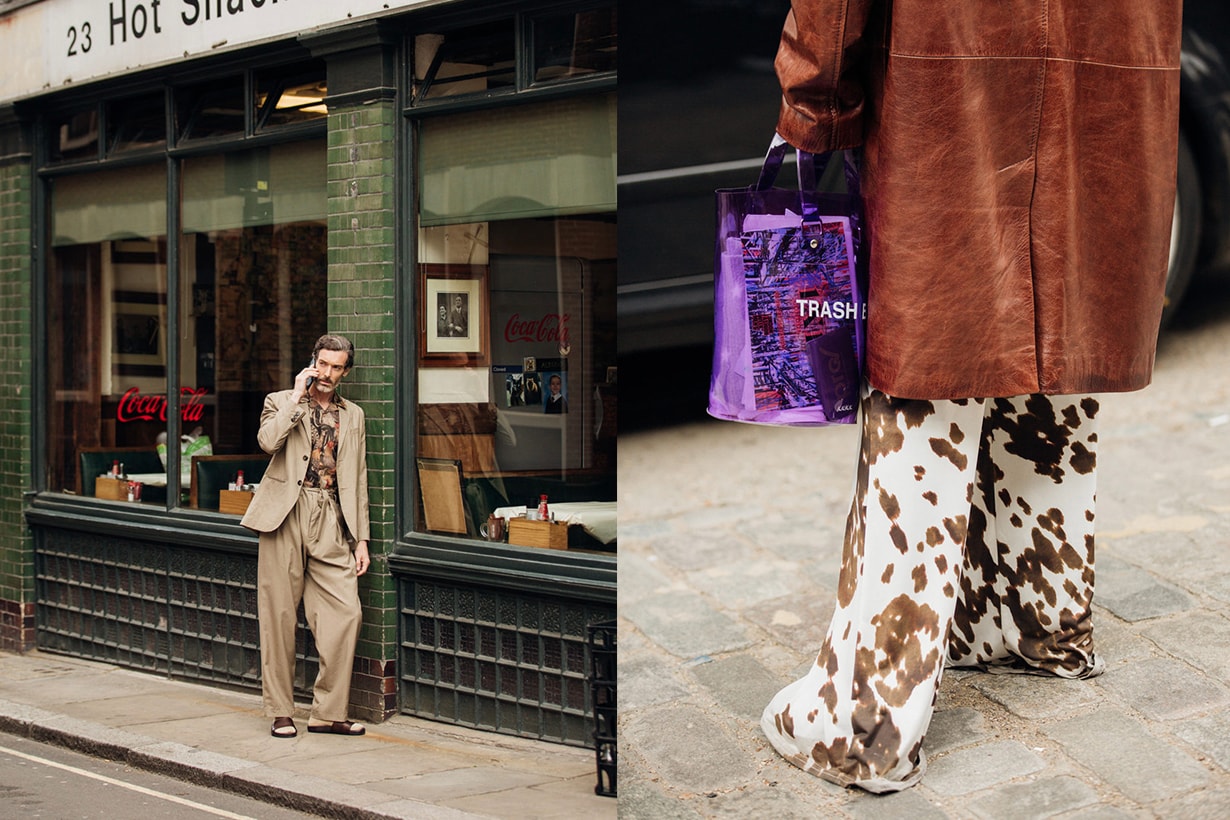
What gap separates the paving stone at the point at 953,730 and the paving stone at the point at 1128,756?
16 centimetres

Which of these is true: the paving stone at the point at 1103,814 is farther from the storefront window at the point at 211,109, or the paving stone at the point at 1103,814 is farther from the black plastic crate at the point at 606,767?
the storefront window at the point at 211,109

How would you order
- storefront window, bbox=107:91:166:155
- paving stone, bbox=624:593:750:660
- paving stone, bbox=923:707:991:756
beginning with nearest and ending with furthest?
paving stone, bbox=923:707:991:756
paving stone, bbox=624:593:750:660
storefront window, bbox=107:91:166:155

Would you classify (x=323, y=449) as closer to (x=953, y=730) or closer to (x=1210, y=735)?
(x=953, y=730)

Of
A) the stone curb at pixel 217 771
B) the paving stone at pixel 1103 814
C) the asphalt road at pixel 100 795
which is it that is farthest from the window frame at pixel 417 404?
the paving stone at pixel 1103 814

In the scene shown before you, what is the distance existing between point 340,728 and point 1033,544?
15.4 ft

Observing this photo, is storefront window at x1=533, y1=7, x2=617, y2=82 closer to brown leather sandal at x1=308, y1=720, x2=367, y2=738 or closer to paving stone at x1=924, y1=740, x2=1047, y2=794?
brown leather sandal at x1=308, y1=720, x2=367, y2=738

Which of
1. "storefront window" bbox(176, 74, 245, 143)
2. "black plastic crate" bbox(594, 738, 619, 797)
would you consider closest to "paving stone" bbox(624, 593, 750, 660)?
"black plastic crate" bbox(594, 738, 619, 797)

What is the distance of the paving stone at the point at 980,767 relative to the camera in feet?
9.68

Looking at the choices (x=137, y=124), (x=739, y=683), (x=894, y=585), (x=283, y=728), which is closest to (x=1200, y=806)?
(x=894, y=585)

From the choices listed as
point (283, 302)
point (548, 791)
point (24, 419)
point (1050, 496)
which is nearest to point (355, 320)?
point (283, 302)

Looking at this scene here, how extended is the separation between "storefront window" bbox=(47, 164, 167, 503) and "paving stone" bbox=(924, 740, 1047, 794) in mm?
7409

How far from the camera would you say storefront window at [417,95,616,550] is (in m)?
6.90

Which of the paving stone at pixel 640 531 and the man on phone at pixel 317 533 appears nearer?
the paving stone at pixel 640 531

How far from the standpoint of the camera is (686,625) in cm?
358
